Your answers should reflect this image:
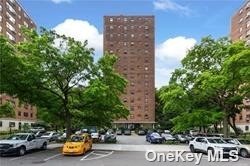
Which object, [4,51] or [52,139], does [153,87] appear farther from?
[4,51]

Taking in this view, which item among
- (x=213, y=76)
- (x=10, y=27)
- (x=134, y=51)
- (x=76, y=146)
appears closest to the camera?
(x=76, y=146)

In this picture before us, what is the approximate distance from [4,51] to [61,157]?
37.0ft

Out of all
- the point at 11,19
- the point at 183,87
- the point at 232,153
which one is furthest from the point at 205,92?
the point at 11,19

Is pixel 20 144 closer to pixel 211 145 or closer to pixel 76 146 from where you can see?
pixel 76 146

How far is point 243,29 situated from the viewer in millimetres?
110688

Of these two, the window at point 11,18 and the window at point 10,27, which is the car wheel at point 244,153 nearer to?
the window at point 10,27

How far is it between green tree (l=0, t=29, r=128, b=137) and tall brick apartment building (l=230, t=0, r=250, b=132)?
219ft

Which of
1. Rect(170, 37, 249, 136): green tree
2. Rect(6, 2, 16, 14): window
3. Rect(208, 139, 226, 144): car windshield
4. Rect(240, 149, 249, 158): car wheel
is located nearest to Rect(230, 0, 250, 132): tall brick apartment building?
Rect(170, 37, 249, 136): green tree

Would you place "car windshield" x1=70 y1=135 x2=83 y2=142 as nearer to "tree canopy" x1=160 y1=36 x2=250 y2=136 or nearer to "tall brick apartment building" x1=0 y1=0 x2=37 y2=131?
"tree canopy" x1=160 y1=36 x2=250 y2=136

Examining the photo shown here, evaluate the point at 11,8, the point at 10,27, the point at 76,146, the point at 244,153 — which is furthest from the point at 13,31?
the point at 244,153

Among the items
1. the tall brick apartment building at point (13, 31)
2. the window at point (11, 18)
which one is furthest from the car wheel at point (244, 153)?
the window at point (11, 18)

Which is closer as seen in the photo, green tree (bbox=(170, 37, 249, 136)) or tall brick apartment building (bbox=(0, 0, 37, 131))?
green tree (bbox=(170, 37, 249, 136))

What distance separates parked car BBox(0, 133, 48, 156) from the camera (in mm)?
30031

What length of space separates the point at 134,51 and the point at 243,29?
41.7 metres
